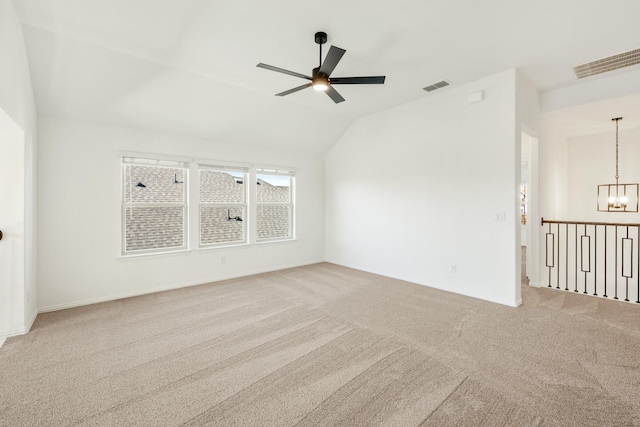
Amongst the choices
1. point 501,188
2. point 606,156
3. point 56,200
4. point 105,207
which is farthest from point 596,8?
point 56,200

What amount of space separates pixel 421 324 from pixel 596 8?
3384mm

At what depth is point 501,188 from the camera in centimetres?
381

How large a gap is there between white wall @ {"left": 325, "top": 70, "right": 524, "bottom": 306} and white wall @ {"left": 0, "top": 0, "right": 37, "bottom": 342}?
472 centimetres

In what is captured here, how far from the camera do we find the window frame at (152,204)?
4156 millimetres

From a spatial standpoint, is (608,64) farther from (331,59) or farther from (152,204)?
(152,204)

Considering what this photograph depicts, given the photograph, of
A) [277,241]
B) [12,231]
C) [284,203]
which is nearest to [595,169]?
[284,203]

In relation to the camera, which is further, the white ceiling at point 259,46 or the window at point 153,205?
the window at point 153,205

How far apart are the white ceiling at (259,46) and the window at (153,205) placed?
2.18 ft

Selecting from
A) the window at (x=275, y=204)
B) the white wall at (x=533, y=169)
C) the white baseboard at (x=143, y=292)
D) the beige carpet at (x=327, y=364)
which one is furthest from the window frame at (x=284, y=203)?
the white wall at (x=533, y=169)

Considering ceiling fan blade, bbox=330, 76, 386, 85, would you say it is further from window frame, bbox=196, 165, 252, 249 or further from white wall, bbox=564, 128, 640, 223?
white wall, bbox=564, 128, 640, 223

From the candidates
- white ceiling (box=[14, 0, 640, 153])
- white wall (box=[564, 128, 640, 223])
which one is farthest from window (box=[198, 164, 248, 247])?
white wall (box=[564, 128, 640, 223])

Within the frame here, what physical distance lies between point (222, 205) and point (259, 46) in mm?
2889

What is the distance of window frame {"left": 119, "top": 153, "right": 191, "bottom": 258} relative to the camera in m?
4.16

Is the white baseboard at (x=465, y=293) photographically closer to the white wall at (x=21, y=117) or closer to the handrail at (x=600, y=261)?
the handrail at (x=600, y=261)
